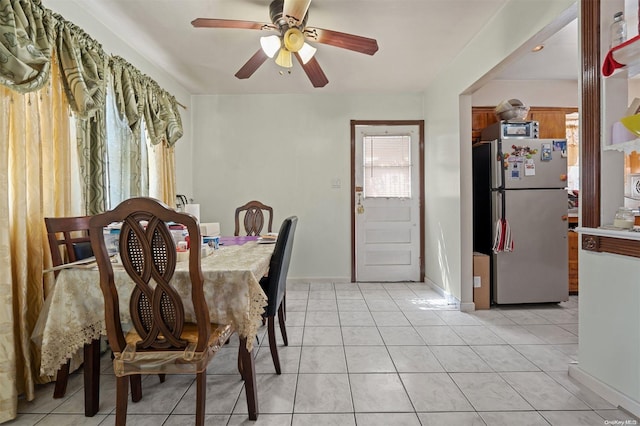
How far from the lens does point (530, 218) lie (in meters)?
3.10

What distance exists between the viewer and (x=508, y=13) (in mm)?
2299

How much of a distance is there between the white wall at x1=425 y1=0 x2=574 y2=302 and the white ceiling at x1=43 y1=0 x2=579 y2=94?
0.53 feet

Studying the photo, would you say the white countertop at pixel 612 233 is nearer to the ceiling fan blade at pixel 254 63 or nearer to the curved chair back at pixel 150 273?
the curved chair back at pixel 150 273

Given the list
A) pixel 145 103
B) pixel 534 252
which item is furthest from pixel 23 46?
pixel 534 252

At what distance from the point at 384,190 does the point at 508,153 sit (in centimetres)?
154

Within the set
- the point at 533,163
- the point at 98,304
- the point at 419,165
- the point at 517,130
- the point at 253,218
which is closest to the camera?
the point at 98,304

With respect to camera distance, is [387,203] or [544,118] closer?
[544,118]

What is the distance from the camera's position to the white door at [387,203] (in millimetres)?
4223

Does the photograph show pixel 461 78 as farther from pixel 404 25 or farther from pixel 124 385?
pixel 124 385

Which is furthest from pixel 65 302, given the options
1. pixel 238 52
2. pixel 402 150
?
pixel 402 150

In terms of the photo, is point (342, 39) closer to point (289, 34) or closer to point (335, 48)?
point (289, 34)

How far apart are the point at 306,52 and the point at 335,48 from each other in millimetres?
762

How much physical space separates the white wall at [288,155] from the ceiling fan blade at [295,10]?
7.20ft

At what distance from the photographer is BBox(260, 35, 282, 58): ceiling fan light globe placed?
2139 mm
